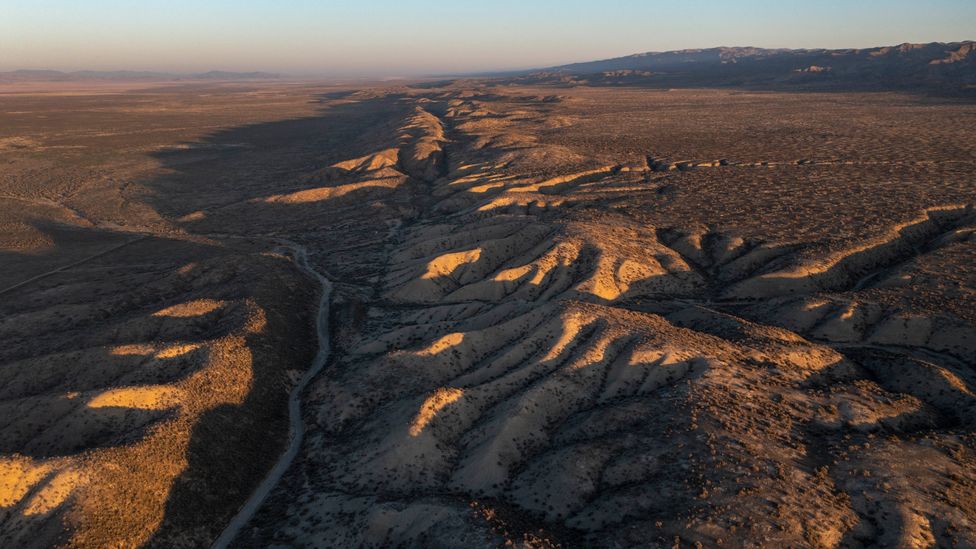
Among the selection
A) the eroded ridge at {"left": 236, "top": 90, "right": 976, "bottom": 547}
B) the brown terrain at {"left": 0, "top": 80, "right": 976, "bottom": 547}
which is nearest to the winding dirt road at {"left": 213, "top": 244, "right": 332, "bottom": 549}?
the brown terrain at {"left": 0, "top": 80, "right": 976, "bottom": 547}

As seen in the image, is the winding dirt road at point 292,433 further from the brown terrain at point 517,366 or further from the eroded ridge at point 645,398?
the eroded ridge at point 645,398

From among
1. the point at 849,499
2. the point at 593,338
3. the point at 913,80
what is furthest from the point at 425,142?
the point at 913,80

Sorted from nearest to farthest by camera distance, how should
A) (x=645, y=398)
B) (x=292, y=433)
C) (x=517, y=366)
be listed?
1. (x=645, y=398)
2. (x=292, y=433)
3. (x=517, y=366)

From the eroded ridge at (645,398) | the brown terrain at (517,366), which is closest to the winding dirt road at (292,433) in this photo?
the brown terrain at (517,366)

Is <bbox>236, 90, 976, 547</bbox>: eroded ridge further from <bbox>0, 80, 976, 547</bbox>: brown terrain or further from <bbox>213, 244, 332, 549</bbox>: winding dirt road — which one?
<bbox>213, 244, 332, 549</bbox>: winding dirt road

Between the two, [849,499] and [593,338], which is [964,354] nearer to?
[849,499]

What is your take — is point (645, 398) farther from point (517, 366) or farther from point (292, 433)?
point (292, 433)

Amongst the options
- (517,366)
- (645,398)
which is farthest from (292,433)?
(645,398)
